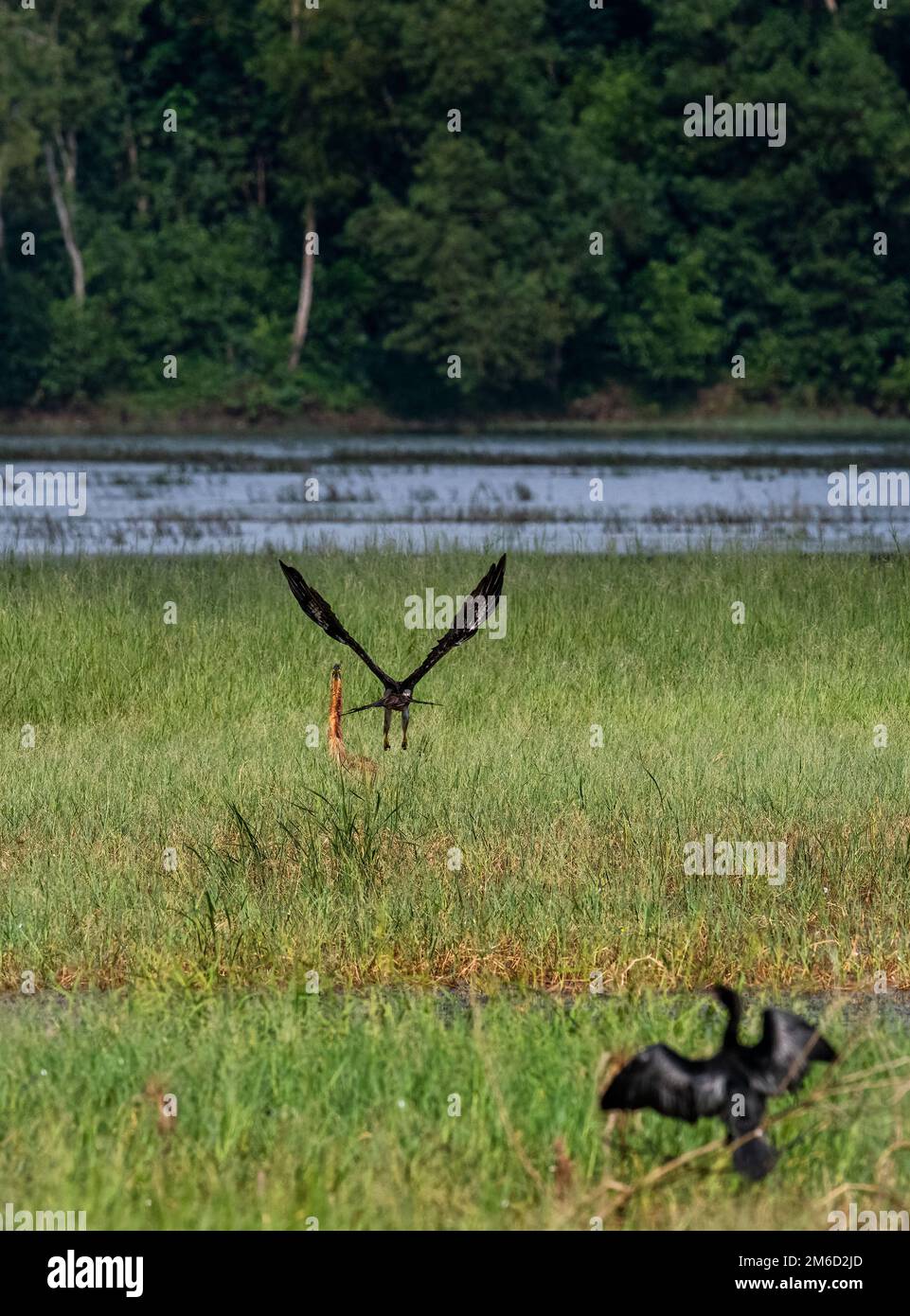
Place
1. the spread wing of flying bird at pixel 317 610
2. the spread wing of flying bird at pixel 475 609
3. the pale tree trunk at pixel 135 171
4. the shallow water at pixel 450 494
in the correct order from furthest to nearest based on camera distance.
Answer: the pale tree trunk at pixel 135 171 < the shallow water at pixel 450 494 < the spread wing of flying bird at pixel 317 610 < the spread wing of flying bird at pixel 475 609

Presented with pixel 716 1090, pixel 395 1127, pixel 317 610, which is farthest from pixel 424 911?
pixel 716 1090

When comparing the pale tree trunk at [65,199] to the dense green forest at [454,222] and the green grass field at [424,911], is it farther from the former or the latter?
the green grass field at [424,911]

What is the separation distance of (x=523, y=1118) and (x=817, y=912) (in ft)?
10.6

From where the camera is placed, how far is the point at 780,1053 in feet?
18.8

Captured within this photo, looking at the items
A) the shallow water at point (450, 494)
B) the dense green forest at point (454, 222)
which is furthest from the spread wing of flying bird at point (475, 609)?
the dense green forest at point (454, 222)

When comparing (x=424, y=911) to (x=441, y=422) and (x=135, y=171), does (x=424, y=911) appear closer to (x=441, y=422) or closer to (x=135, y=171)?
(x=441, y=422)

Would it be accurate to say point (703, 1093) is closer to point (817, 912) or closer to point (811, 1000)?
Answer: point (811, 1000)

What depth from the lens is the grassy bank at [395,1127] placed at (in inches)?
221

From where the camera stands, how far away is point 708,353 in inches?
3022

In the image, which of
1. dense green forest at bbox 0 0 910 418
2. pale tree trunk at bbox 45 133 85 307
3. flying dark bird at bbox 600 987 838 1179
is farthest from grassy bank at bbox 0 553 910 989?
pale tree trunk at bbox 45 133 85 307

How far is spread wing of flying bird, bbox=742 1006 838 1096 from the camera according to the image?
5660mm

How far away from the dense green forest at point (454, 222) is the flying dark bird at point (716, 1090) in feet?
221

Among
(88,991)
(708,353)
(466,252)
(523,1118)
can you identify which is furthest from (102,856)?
(708,353)

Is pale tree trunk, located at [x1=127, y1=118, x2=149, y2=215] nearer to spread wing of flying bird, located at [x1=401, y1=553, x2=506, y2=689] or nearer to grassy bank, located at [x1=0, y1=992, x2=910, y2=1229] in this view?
spread wing of flying bird, located at [x1=401, y1=553, x2=506, y2=689]
